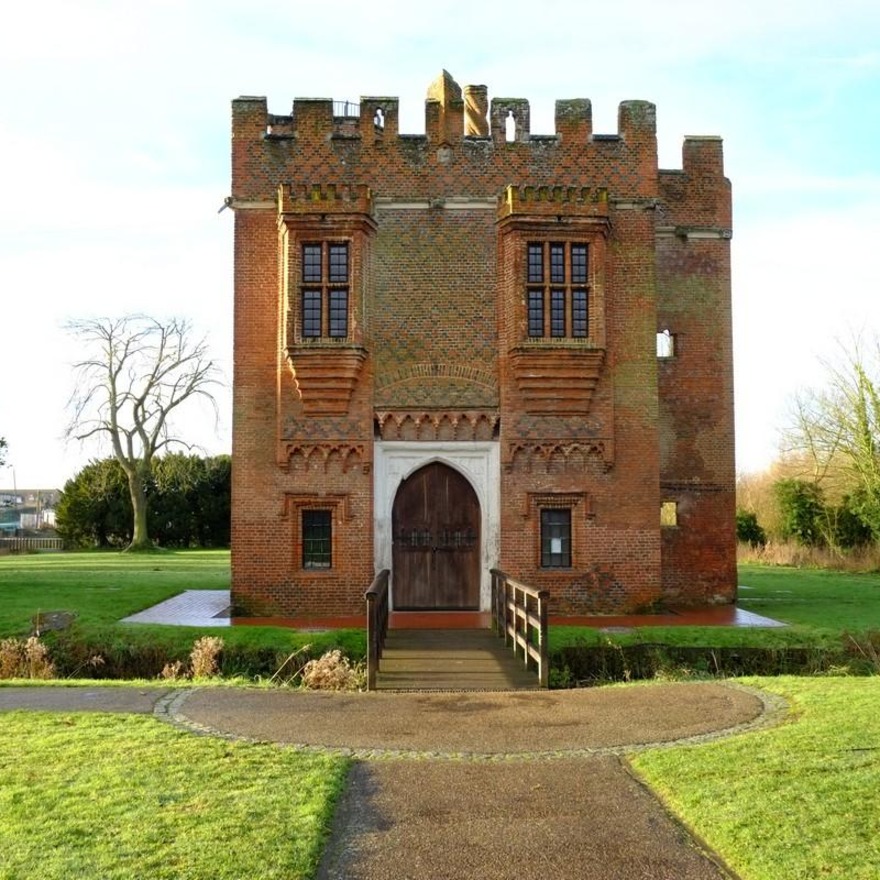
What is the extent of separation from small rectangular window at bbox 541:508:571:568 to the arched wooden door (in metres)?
1.28

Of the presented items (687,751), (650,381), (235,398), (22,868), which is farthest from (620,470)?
(22,868)

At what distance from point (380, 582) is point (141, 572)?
18259 millimetres

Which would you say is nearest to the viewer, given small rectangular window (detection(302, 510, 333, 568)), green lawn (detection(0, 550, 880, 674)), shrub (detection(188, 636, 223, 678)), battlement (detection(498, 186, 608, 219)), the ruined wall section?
shrub (detection(188, 636, 223, 678))

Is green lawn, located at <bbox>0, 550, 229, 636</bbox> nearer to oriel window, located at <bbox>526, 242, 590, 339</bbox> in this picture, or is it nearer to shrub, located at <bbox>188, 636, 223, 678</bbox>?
shrub, located at <bbox>188, 636, 223, 678</bbox>

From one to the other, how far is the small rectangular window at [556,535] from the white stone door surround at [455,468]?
90 cm

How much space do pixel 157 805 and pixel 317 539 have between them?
478 inches

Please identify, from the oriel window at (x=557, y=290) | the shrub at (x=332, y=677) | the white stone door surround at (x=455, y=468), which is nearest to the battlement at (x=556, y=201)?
the oriel window at (x=557, y=290)

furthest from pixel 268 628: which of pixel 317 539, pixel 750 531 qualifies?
pixel 750 531

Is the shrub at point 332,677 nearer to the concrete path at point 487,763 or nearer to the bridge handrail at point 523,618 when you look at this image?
the concrete path at point 487,763

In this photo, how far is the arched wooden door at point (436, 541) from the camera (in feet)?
62.7

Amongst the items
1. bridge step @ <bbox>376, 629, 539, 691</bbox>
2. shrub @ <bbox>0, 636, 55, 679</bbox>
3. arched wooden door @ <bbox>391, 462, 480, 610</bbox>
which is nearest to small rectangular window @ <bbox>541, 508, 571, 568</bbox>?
arched wooden door @ <bbox>391, 462, 480, 610</bbox>

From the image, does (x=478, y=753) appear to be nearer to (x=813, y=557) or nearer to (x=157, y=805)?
(x=157, y=805)

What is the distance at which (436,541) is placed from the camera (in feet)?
63.2

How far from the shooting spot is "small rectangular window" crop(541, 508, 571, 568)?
19031mm
